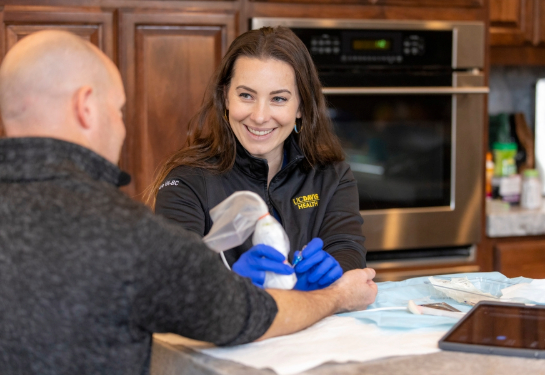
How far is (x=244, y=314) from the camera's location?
35.6 inches

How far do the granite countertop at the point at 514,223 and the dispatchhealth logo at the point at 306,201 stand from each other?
1.18 m

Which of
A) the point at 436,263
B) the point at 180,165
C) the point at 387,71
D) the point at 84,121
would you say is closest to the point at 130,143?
the point at 180,165

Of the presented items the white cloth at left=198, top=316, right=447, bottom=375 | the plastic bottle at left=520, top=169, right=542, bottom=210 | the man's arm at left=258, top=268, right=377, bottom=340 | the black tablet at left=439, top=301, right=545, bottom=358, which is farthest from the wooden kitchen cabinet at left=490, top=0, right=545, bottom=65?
the white cloth at left=198, top=316, right=447, bottom=375

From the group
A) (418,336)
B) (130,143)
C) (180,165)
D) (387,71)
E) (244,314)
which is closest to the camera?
(244,314)

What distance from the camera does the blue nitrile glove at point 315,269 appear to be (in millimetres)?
1258

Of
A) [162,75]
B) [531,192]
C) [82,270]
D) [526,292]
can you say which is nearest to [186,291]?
[82,270]

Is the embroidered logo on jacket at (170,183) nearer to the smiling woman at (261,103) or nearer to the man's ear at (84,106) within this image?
the smiling woman at (261,103)

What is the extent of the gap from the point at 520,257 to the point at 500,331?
5.64ft

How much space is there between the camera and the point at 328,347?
972 mm

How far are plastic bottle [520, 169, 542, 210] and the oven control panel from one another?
656mm

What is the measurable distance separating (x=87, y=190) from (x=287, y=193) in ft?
3.02

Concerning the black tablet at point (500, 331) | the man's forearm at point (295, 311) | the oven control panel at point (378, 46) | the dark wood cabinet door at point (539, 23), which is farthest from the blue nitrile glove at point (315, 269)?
the dark wood cabinet door at point (539, 23)

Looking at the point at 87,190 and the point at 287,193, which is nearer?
the point at 87,190

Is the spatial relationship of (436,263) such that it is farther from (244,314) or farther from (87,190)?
(87,190)
